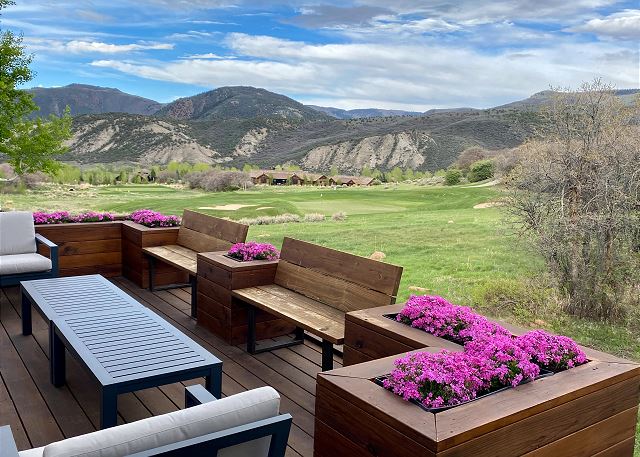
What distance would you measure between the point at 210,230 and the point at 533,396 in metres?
3.94

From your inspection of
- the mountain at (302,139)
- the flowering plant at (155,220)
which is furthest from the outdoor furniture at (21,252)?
the mountain at (302,139)

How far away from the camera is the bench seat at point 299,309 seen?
3.29 metres

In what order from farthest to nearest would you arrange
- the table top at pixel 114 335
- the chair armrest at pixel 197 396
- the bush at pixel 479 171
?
the bush at pixel 479 171, the table top at pixel 114 335, the chair armrest at pixel 197 396

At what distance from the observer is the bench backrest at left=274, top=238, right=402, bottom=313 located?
3370mm

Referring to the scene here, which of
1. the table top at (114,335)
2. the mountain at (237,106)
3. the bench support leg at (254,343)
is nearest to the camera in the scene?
the table top at (114,335)

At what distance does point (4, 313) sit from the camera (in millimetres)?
4902

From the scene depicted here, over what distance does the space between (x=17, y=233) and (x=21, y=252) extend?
18 cm

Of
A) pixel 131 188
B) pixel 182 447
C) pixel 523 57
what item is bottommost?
pixel 131 188

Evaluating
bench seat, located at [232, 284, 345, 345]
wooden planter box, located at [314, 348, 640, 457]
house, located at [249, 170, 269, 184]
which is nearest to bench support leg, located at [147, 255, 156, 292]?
bench seat, located at [232, 284, 345, 345]

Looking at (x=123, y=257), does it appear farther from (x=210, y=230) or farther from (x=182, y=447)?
(x=182, y=447)

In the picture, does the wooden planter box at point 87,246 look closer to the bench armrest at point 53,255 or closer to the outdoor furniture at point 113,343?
the bench armrest at point 53,255

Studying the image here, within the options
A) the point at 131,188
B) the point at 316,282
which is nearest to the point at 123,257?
the point at 316,282

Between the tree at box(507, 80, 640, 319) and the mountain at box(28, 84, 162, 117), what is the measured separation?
225 ft

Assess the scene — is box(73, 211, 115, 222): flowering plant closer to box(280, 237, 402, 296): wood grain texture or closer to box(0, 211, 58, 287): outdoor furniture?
box(0, 211, 58, 287): outdoor furniture
